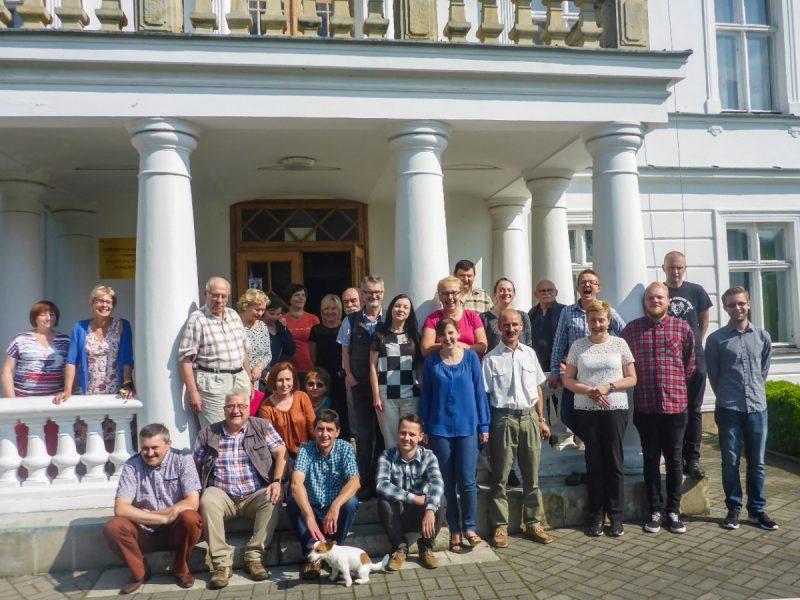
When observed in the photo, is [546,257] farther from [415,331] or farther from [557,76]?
[415,331]

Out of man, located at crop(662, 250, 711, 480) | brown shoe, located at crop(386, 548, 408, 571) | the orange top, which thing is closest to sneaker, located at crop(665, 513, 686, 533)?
man, located at crop(662, 250, 711, 480)

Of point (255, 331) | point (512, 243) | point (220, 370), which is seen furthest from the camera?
point (512, 243)

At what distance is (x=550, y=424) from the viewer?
5.71 meters

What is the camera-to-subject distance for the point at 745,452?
16.2ft

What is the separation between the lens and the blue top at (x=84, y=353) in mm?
4910

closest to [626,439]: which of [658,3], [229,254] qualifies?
[229,254]

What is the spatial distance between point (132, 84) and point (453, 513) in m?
4.23

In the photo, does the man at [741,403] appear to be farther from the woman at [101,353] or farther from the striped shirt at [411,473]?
the woman at [101,353]

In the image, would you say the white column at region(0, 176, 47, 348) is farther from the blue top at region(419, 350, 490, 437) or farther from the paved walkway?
the blue top at region(419, 350, 490, 437)

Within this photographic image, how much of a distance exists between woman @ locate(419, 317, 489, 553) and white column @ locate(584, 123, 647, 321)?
1831 millimetres

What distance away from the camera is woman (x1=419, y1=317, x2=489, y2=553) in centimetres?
448

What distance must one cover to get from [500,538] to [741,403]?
217cm

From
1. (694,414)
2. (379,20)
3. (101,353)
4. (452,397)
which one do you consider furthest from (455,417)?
(379,20)

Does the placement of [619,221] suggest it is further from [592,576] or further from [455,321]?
[592,576]
